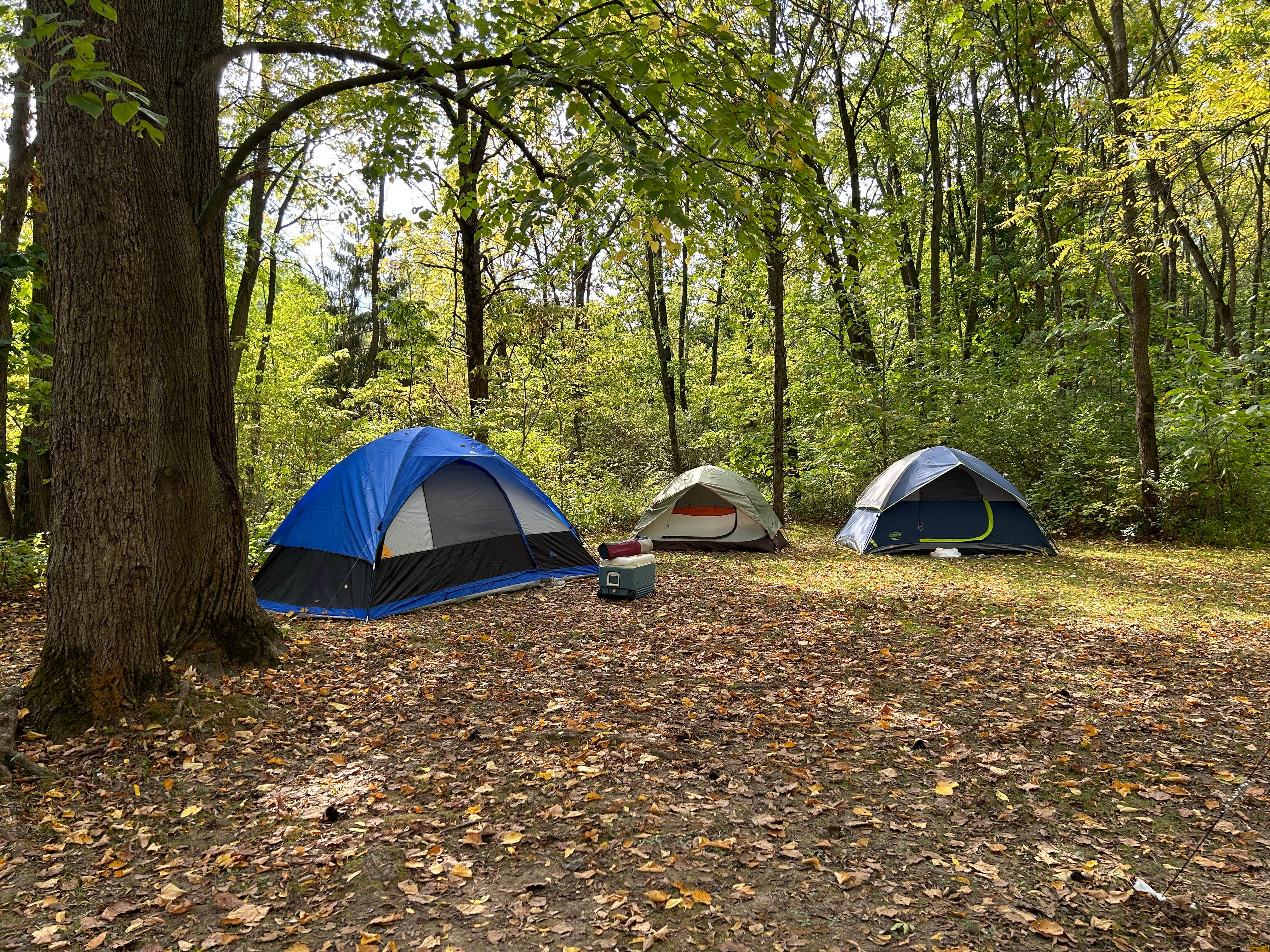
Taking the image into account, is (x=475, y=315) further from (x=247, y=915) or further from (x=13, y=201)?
(x=247, y=915)

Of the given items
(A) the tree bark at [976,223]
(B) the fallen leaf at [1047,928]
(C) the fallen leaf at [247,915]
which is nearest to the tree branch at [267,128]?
(C) the fallen leaf at [247,915]

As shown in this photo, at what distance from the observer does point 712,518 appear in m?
11.3

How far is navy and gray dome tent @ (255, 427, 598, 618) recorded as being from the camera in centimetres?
692

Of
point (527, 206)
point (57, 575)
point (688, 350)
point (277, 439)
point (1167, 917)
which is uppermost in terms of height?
point (688, 350)

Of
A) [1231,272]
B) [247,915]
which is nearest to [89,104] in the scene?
[247,915]

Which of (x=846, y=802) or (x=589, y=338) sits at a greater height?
(x=589, y=338)

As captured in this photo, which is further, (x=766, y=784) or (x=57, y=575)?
(x=57, y=575)

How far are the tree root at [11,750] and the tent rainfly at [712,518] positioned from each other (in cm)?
827

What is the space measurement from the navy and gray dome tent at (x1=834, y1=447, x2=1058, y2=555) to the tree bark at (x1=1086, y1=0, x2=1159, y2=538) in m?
2.54

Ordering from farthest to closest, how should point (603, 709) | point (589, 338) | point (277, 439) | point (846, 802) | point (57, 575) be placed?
point (589, 338) → point (277, 439) → point (603, 709) → point (57, 575) → point (846, 802)

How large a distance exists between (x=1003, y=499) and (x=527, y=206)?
9235 mm

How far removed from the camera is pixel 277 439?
1038cm

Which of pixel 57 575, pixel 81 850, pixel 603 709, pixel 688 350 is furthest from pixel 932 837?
pixel 688 350

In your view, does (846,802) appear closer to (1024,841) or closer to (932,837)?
(932,837)
